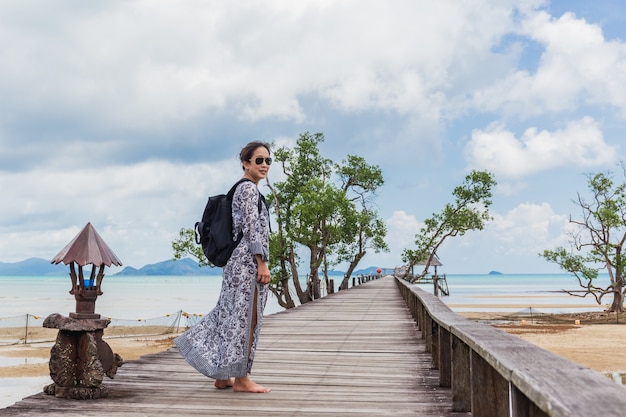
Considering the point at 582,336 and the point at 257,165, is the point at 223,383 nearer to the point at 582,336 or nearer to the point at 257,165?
the point at 257,165

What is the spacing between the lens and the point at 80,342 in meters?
4.48

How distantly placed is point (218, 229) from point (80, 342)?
1221 millimetres

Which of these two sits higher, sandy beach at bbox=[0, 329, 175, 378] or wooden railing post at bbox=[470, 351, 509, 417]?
wooden railing post at bbox=[470, 351, 509, 417]

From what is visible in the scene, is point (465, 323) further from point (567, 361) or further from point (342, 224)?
point (342, 224)

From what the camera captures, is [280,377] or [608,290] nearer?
[280,377]

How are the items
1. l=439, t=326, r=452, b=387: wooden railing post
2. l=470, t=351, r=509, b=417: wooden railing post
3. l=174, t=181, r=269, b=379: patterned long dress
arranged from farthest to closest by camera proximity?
l=439, t=326, r=452, b=387: wooden railing post, l=174, t=181, r=269, b=379: patterned long dress, l=470, t=351, r=509, b=417: wooden railing post

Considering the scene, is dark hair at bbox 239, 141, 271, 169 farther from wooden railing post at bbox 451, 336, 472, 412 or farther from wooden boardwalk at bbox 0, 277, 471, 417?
wooden railing post at bbox 451, 336, 472, 412

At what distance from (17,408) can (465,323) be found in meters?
2.82

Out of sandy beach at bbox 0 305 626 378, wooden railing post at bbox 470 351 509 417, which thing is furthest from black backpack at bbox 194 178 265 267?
sandy beach at bbox 0 305 626 378

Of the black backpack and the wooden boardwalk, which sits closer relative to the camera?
the wooden boardwalk

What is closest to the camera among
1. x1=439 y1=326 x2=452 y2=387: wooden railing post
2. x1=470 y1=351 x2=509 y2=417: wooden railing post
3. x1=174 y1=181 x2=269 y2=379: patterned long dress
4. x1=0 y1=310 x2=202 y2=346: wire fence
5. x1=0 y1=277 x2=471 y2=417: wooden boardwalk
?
x1=470 y1=351 x2=509 y2=417: wooden railing post

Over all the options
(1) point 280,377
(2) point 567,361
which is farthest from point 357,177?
(2) point 567,361

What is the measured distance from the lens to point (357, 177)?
32406mm

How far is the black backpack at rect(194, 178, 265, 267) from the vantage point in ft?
15.3
